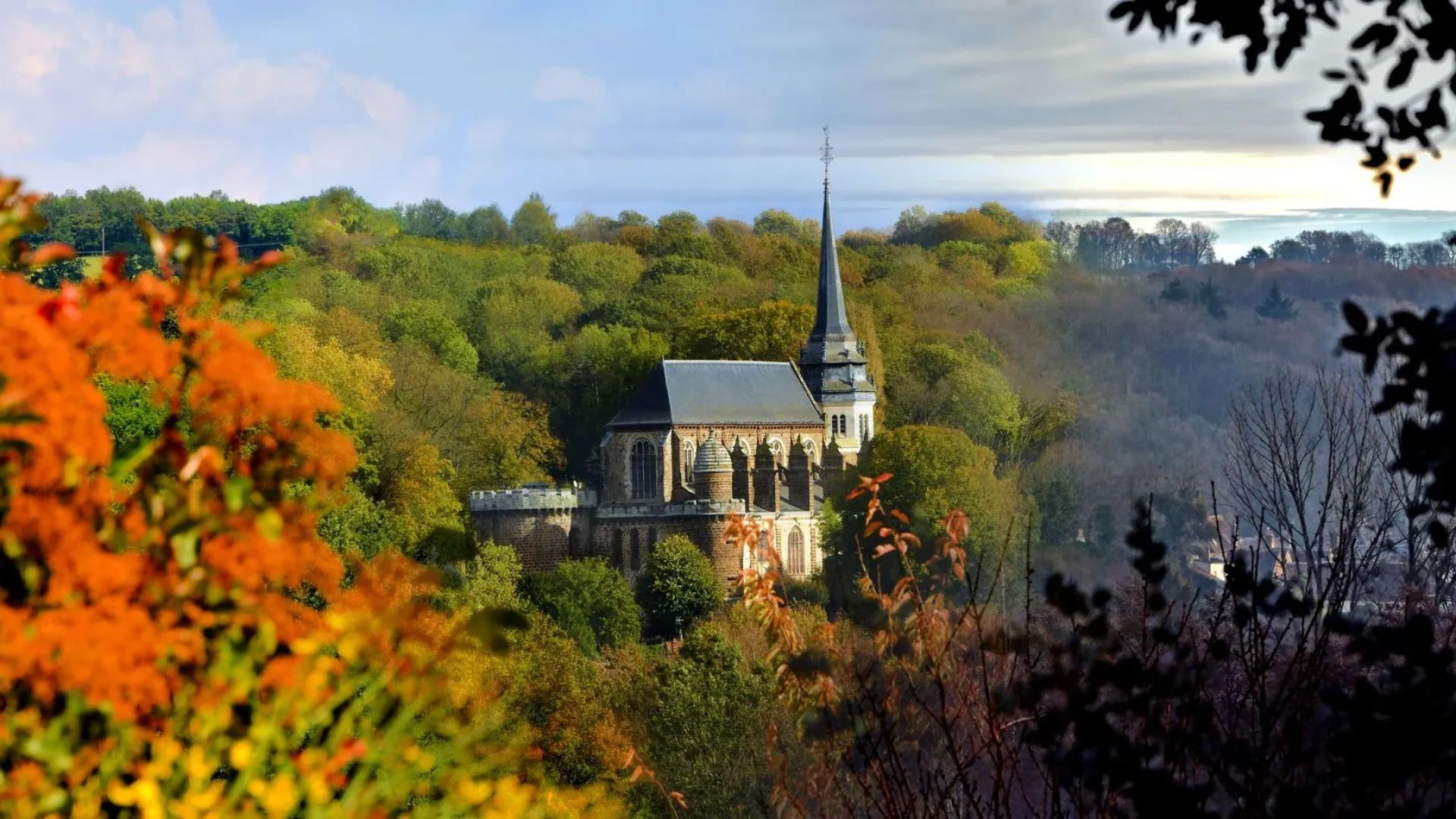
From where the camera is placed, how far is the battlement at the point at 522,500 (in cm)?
6794

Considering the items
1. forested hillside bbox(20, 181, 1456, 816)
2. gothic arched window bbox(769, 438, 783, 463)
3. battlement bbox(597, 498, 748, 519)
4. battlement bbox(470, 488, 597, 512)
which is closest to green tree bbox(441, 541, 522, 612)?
forested hillside bbox(20, 181, 1456, 816)

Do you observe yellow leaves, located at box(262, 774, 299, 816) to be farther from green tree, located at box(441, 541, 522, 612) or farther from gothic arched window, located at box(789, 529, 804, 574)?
gothic arched window, located at box(789, 529, 804, 574)

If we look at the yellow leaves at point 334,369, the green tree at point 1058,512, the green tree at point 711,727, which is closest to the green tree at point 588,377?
the yellow leaves at point 334,369

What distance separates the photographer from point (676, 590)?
63.7 m

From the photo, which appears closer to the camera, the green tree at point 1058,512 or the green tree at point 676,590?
the green tree at point 676,590

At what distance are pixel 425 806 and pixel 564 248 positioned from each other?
114 metres

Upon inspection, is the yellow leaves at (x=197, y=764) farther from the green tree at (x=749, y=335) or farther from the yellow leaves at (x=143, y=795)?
the green tree at (x=749, y=335)

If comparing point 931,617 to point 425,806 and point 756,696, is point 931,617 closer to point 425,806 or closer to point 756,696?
point 425,806

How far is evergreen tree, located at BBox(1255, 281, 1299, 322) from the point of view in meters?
107

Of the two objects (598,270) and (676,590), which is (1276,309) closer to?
(598,270)

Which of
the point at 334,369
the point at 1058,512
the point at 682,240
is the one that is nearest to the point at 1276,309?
the point at 682,240

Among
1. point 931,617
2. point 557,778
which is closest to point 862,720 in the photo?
point 931,617

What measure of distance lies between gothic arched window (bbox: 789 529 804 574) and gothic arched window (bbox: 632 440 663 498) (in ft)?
15.6

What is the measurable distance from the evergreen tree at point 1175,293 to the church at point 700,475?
121ft
